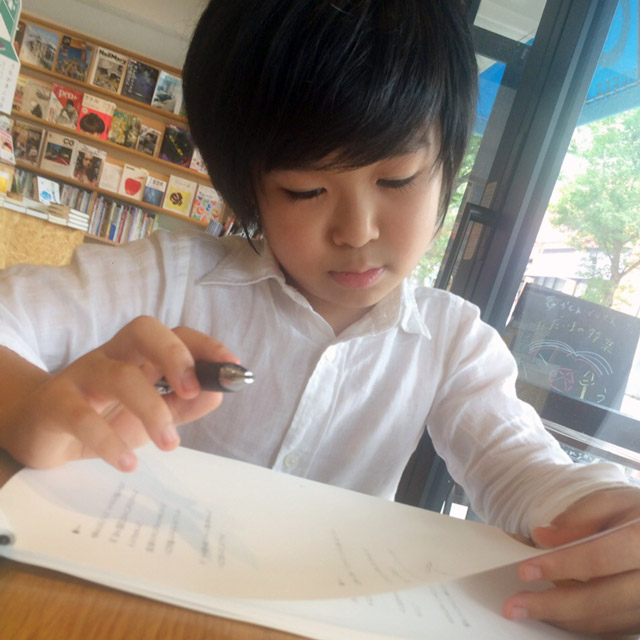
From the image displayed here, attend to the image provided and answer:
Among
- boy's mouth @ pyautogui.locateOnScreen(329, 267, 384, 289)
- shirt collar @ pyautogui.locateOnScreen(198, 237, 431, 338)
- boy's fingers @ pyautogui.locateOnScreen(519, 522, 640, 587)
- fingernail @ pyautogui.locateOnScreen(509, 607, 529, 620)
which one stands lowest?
fingernail @ pyautogui.locateOnScreen(509, 607, 529, 620)

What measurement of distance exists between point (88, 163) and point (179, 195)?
0.50 m

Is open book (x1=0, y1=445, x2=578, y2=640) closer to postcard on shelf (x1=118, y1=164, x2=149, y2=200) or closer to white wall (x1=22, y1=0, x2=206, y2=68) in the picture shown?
postcard on shelf (x1=118, y1=164, x2=149, y2=200)

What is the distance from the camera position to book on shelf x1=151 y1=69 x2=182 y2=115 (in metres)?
2.80

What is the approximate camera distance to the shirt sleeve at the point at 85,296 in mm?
514

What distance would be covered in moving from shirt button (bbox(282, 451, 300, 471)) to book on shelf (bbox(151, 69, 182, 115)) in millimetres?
2640

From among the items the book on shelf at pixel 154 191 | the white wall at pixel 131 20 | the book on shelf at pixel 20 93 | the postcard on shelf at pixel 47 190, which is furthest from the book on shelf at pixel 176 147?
the book on shelf at pixel 20 93

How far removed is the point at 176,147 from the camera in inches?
112

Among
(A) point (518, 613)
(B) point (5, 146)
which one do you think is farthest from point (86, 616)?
(B) point (5, 146)

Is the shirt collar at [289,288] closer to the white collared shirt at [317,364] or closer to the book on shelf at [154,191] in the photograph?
the white collared shirt at [317,364]

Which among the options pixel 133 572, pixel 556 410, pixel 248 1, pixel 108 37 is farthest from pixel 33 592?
pixel 108 37

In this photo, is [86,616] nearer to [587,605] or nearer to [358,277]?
[587,605]

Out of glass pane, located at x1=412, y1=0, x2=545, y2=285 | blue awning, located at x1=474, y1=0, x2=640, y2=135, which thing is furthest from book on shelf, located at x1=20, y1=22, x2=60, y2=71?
blue awning, located at x1=474, y1=0, x2=640, y2=135

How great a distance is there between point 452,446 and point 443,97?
16.7 inches

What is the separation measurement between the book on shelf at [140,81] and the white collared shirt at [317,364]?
248 centimetres
